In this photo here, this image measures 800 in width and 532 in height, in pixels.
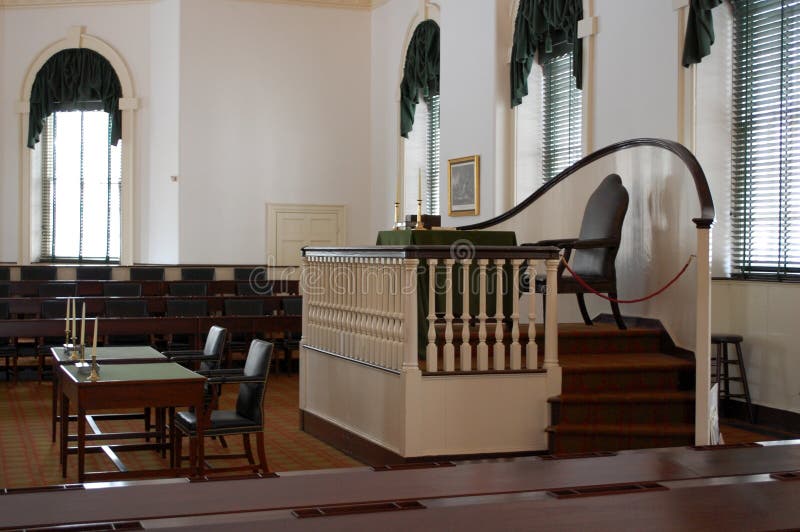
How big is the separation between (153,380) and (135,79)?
37.3ft

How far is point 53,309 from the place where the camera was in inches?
398

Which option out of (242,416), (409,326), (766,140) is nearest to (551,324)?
(409,326)

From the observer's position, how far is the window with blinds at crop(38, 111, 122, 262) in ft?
52.5

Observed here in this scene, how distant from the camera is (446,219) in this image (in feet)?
42.5

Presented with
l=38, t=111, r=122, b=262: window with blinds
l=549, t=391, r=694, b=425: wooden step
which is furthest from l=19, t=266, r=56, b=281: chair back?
l=549, t=391, r=694, b=425: wooden step

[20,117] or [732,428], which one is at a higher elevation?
[20,117]

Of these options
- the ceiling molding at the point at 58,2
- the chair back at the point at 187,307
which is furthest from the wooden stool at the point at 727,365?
the ceiling molding at the point at 58,2

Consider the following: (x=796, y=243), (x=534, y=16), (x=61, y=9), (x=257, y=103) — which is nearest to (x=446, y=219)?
(x=534, y=16)

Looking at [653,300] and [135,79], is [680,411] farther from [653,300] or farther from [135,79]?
[135,79]

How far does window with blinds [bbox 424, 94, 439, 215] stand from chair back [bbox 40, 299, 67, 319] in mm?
5597

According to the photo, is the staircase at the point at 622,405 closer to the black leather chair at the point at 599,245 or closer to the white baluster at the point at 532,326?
the white baluster at the point at 532,326

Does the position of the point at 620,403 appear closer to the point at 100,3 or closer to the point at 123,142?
the point at 123,142

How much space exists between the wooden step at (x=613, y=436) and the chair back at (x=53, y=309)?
5.94m

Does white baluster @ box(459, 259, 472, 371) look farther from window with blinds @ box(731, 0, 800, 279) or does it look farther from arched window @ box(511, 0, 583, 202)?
arched window @ box(511, 0, 583, 202)
